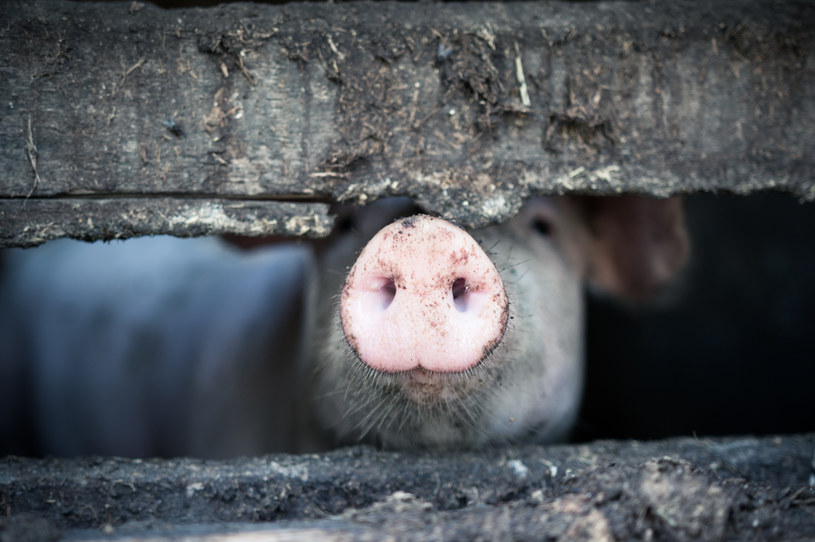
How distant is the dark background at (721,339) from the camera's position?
8.34 feet

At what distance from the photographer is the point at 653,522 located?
92 centimetres

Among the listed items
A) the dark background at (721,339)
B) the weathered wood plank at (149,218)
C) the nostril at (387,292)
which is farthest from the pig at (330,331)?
the dark background at (721,339)

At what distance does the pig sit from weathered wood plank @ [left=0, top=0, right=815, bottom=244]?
175 mm

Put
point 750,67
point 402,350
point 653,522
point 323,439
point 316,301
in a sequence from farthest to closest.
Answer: point 316,301
point 323,439
point 750,67
point 402,350
point 653,522

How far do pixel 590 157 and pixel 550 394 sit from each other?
1.95ft

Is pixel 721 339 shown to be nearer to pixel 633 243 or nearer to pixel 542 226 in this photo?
pixel 633 243

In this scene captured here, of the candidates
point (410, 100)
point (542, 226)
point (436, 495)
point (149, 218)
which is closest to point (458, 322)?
point (436, 495)

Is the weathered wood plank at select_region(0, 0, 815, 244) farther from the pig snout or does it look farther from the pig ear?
the pig ear

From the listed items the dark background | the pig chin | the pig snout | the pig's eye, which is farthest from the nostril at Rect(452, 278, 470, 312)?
the dark background

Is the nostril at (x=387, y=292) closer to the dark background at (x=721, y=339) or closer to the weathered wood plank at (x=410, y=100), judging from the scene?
the weathered wood plank at (x=410, y=100)

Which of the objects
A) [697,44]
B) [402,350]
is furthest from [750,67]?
[402,350]

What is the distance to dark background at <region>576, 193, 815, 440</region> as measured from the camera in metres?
2.54

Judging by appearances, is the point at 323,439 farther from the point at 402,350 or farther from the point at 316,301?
the point at 402,350

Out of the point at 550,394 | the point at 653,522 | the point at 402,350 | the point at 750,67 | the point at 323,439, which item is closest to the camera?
the point at 653,522
